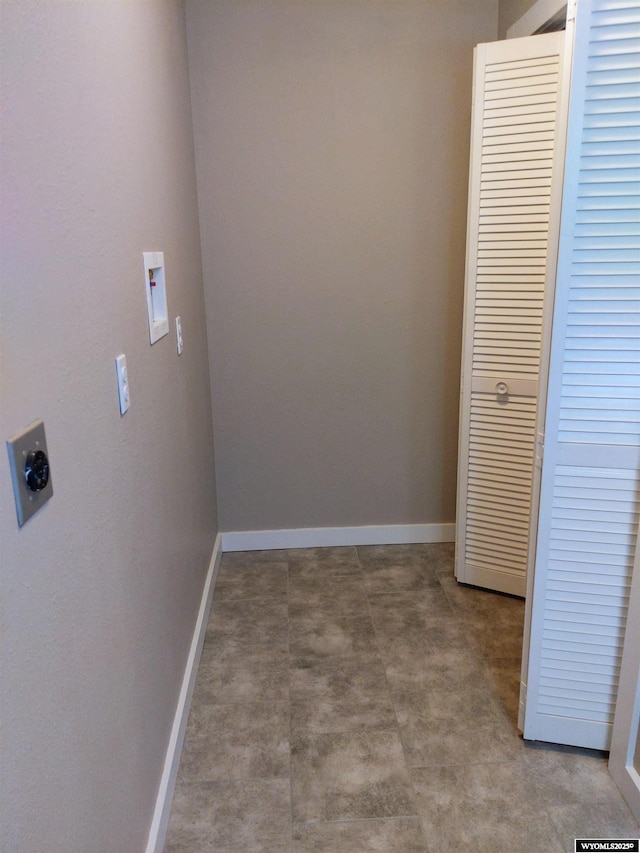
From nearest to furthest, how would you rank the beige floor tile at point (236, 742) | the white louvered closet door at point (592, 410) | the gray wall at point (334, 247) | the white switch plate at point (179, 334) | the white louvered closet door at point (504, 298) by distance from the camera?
the white louvered closet door at point (592, 410)
the beige floor tile at point (236, 742)
the white switch plate at point (179, 334)
the white louvered closet door at point (504, 298)
the gray wall at point (334, 247)

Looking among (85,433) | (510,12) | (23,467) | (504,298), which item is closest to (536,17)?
(510,12)

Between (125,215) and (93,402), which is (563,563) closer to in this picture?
(93,402)

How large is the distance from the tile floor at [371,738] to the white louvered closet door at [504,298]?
1.06 ft

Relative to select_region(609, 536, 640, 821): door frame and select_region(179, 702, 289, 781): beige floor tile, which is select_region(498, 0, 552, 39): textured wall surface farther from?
select_region(179, 702, 289, 781): beige floor tile

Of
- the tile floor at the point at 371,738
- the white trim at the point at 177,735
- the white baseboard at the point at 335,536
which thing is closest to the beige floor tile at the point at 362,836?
the tile floor at the point at 371,738

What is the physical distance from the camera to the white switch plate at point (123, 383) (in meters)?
1.25

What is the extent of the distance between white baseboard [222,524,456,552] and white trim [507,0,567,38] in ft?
7.01

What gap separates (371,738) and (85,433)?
136 centimetres

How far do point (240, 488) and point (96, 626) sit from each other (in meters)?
1.92

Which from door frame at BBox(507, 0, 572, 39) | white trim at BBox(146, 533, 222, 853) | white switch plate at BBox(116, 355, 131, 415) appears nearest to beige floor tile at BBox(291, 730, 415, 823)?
white trim at BBox(146, 533, 222, 853)

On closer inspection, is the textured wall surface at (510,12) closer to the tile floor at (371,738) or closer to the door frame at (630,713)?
the door frame at (630,713)

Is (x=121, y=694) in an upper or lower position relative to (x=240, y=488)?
upper

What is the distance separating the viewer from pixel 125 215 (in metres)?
1.35

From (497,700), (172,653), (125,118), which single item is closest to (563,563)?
(497,700)
